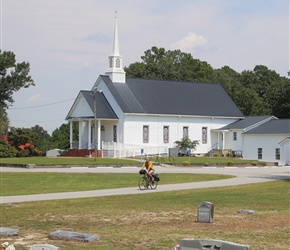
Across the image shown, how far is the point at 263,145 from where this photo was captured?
6875 cm

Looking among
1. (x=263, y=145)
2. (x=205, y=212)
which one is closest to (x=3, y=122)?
(x=263, y=145)

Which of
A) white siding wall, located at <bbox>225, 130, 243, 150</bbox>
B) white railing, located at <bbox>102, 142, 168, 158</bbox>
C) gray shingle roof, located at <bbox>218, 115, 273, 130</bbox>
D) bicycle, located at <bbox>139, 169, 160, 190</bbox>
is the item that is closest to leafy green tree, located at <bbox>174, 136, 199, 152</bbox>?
white railing, located at <bbox>102, 142, 168, 158</bbox>

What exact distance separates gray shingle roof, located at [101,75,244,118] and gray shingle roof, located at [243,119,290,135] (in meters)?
6.32

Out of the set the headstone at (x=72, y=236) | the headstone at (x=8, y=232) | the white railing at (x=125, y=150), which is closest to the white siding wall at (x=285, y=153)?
the white railing at (x=125, y=150)

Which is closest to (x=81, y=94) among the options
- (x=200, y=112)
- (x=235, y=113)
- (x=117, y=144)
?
(x=117, y=144)

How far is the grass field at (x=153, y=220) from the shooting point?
48.2 feet

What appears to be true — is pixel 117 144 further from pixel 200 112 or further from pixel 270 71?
pixel 270 71

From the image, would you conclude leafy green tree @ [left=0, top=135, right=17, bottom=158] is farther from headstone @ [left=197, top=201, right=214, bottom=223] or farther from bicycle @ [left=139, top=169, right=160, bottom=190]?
headstone @ [left=197, top=201, right=214, bottom=223]

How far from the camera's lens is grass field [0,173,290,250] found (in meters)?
14.7

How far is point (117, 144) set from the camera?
6744 cm

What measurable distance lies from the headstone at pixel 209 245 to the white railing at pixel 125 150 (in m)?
54.8

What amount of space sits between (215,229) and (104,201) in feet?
27.4

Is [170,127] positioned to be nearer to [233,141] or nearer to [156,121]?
[156,121]

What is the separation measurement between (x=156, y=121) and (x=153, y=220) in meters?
53.4
